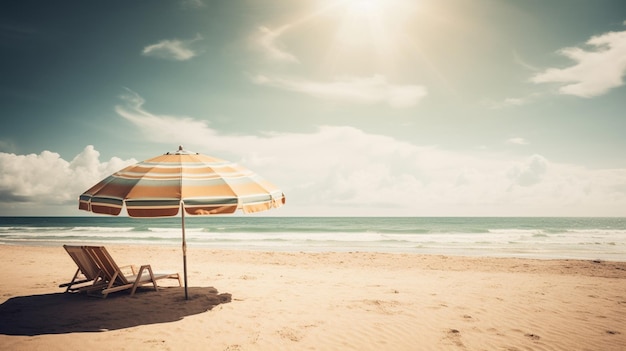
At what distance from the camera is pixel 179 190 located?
15.1ft

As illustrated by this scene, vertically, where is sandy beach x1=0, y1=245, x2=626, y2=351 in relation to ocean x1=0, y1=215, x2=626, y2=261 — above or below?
above

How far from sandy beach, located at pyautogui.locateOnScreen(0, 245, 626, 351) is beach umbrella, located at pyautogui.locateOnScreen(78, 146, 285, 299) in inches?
70.3

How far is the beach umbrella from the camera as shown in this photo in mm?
4457

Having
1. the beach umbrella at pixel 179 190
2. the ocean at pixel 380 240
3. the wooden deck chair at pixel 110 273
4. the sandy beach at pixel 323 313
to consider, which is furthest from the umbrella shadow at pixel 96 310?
the ocean at pixel 380 240

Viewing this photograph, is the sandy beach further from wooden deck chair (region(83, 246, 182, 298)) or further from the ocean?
the ocean

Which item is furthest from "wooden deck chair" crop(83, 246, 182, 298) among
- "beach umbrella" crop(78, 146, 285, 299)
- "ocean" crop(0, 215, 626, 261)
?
"ocean" crop(0, 215, 626, 261)

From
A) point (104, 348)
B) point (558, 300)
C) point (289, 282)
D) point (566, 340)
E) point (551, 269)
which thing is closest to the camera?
point (104, 348)

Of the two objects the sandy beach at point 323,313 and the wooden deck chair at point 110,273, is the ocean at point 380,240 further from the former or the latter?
the wooden deck chair at point 110,273

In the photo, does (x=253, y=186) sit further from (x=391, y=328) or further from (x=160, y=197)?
(x=391, y=328)

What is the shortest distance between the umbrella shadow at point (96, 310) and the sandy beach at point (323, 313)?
0.06 feet

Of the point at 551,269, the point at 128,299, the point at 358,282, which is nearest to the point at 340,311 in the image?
the point at 358,282

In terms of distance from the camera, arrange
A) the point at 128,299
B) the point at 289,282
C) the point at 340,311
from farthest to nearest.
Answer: the point at 289,282 → the point at 128,299 → the point at 340,311

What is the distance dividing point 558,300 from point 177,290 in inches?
330

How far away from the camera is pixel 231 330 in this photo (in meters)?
4.75
